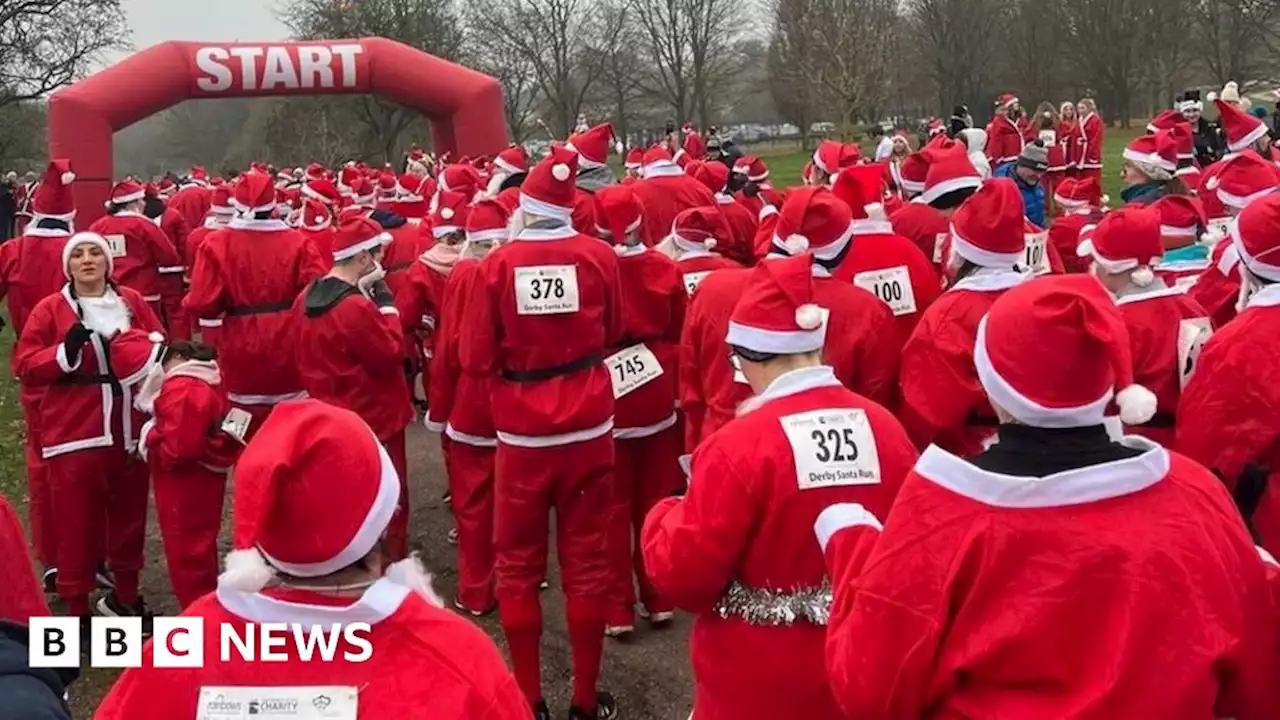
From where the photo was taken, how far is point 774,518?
3.10 metres

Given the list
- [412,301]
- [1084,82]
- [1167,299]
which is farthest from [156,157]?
[1167,299]

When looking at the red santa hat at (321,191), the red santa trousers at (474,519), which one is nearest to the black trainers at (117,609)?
the red santa trousers at (474,519)

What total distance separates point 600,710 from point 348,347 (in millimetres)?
2348

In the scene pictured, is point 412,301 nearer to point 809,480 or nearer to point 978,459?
point 809,480

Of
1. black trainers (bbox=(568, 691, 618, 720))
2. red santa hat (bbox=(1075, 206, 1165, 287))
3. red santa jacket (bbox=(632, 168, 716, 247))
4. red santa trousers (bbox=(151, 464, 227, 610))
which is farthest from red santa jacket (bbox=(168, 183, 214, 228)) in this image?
red santa hat (bbox=(1075, 206, 1165, 287))

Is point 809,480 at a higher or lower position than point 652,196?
lower

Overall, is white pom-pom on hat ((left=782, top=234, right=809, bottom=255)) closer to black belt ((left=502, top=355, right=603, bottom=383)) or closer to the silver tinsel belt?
black belt ((left=502, top=355, right=603, bottom=383))

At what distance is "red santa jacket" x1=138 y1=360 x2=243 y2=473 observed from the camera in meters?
5.38

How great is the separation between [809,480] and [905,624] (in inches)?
32.8

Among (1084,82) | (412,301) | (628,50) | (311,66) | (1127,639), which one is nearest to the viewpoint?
(1127,639)

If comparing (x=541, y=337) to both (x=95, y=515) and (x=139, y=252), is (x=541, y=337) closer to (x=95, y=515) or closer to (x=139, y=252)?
(x=95, y=515)

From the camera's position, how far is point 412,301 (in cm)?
800

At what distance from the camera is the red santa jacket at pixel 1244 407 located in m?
3.65

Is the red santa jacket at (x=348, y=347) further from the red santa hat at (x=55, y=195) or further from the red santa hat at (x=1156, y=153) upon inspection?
the red santa hat at (x=1156, y=153)
